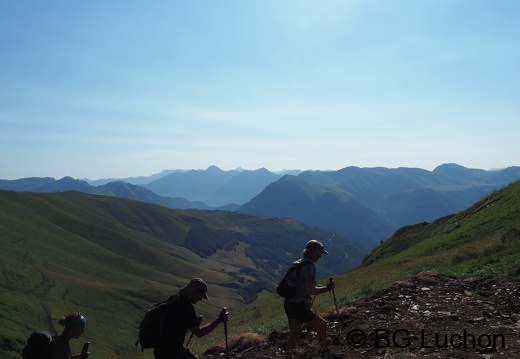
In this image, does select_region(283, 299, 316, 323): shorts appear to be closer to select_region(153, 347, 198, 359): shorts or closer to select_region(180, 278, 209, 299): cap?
select_region(180, 278, 209, 299): cap

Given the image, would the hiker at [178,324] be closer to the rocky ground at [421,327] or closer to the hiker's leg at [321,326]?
the hiker's leg at [321,326]

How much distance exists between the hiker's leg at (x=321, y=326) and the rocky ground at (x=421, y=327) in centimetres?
23

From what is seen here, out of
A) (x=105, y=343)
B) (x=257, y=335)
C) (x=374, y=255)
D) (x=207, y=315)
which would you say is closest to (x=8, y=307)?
(x=105, y=343)

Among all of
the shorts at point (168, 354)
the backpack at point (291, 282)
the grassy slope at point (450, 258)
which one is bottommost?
the grassy slope at point (450, 258)

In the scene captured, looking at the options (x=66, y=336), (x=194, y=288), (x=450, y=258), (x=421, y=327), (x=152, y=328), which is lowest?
(x=450, y=258)

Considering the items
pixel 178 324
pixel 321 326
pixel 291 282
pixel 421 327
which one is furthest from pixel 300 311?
pixel 421 327

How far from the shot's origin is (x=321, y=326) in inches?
371

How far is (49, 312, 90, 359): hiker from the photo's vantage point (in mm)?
7320

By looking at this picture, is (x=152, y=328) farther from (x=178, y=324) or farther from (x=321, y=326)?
(x=321, y=326)

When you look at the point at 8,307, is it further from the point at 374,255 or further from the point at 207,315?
the point at 374,255

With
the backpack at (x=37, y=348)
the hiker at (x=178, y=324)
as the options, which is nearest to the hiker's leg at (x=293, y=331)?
the hiker at (x=178, y=324)

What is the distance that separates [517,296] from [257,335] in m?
8.30

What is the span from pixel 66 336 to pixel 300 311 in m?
4.76

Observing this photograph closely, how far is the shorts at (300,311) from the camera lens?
8906mm
